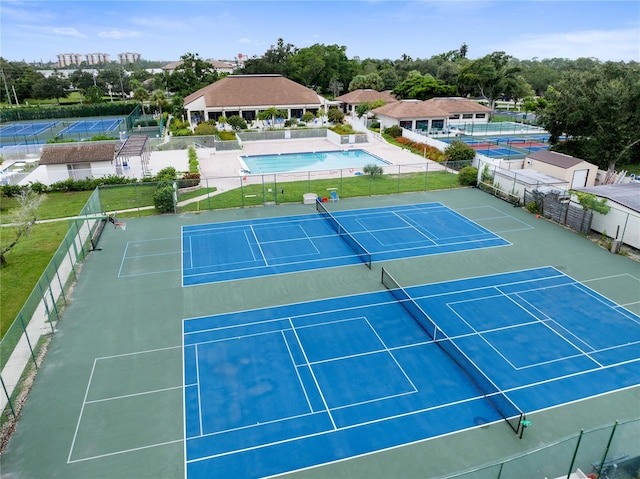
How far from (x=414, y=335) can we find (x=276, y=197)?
56.5 ft

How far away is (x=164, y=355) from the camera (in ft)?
49.0

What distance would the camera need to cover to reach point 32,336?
1559 centimetres

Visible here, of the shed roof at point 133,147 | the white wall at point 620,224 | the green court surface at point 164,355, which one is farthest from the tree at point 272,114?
the white wall at point 620,224

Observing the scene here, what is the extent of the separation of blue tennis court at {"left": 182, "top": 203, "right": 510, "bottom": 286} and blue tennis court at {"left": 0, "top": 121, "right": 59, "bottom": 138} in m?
51.0

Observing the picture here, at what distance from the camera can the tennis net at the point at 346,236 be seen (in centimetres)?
2171

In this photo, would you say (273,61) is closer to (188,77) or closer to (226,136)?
(188,77)

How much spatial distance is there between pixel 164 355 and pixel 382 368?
23.5 ft

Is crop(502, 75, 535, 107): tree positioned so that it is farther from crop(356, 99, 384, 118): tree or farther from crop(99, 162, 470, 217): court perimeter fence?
crop(99, 162, 470, 217): court perimeter fence

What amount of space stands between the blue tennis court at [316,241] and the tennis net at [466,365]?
4.55 meters

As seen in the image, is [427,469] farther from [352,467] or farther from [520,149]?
[520,149]

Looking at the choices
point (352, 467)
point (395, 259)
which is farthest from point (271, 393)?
point (395, 259)

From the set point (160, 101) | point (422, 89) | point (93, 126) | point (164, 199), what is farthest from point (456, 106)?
point (93, 126)

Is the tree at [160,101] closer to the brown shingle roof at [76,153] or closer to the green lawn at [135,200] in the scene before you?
the brown shingle roof at [76,153]

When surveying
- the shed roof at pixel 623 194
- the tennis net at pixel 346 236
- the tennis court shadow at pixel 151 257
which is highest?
the shed roof at pixel 623 194
